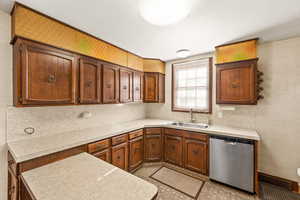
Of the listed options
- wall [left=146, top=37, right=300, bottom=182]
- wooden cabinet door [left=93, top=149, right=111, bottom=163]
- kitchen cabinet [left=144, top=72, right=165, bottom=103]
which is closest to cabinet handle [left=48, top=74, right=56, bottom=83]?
wooden cabinet door [left=93, top=149, right=111, bottom=163]

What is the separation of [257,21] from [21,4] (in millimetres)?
2843

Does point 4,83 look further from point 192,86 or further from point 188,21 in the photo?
point 192,86

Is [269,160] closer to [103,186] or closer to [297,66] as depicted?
[297,66]

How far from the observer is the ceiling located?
1.41 m

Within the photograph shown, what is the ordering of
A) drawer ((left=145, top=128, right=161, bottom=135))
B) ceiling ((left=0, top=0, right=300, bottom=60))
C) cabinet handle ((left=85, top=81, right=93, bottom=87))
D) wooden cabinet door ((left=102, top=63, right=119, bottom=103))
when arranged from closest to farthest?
ceiling ((left=0, top=0, right=300, bottom=60)), cabinet handle ((left=85, top=81, right=93, bottom=87)), wooden cabinet door ((left=102, top=63, right=119, bottom=103)), drawer ((left=145, top=128, right=161, bottom=135))

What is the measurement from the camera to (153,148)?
2.83m

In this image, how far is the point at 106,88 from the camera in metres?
2.31

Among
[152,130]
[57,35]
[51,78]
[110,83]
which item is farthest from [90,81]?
[152,130]

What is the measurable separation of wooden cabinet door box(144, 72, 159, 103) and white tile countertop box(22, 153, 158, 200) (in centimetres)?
227

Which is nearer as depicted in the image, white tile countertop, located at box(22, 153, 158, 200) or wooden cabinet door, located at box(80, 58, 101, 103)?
white tile countertop, located at box(22, 153, 158, 200)

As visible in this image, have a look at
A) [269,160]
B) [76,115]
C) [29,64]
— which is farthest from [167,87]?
[29,64]

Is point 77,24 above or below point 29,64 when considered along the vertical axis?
above

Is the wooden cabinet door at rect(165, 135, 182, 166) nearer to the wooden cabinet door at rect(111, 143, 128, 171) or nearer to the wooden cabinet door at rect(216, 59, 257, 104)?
the wooden cabinet door at rect(111, 143, 128, 171)

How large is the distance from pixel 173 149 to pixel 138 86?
5.31 ft
